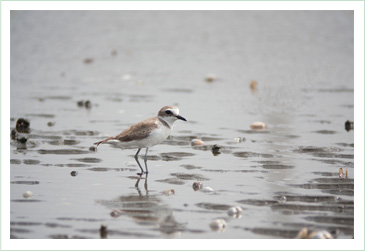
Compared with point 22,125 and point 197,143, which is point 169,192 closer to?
point 197,143

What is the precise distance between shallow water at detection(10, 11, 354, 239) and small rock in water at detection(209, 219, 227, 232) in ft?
0.30

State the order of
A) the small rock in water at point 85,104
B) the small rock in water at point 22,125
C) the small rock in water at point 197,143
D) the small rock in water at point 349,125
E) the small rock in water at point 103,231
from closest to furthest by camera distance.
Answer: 1. the small rock in water at point 103,231
2. the small rock in water at point 197,143
3. the small rock in water at point 22,125
4. the small rock in water at point 349,125
5. the small rock in water at point 85,104

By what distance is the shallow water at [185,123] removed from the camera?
24.3ft

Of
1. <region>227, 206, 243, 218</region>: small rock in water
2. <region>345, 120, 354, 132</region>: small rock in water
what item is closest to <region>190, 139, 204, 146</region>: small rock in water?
<region>345, 120, 354, 132</region>: small rock in water

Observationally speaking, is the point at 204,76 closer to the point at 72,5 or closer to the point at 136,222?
the point at 72,5

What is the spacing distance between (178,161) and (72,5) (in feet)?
10.4

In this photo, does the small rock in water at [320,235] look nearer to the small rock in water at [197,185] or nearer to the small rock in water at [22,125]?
the small rock in water at [197,185]

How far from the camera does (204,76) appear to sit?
18.7 meters

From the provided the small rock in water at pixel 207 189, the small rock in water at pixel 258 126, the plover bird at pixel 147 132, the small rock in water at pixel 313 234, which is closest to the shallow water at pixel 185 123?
the small rock in water at pixel 207 189

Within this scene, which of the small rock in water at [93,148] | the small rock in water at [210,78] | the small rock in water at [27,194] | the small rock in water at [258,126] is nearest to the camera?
the small rock in water at [27,194]

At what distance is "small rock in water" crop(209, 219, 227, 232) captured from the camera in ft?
22.6

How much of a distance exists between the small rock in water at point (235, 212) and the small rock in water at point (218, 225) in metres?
0.36

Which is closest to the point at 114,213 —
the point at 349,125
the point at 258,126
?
the point at 258,126

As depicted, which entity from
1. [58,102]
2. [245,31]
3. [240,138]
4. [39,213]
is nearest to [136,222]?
[39,213]
